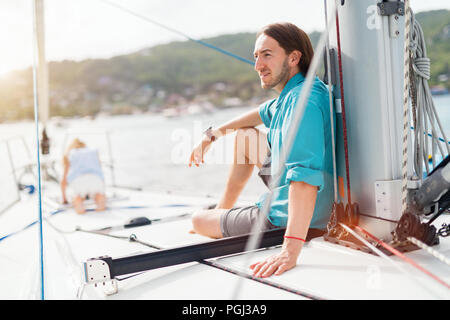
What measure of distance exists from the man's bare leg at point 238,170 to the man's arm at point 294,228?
0.54 m

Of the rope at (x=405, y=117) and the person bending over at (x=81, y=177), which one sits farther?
the person bending over at (x=81, y=177)

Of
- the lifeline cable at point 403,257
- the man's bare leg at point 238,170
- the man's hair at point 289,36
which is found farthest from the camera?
the man's bare leg at point 238,170

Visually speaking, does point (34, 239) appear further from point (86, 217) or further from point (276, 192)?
point (276, 192)

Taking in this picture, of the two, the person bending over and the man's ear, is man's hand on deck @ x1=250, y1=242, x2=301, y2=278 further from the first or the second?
the person bending over

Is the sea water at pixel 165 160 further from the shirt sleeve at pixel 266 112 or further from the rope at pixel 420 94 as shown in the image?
the shirt sleeve at pixel 266 112

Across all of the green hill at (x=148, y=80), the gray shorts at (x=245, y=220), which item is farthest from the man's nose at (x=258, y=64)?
the green hill at (x=148, y=80)

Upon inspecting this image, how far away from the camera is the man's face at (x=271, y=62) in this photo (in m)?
1.52

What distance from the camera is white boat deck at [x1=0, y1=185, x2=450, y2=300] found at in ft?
3.70

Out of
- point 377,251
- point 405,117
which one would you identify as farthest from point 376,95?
point 377,251

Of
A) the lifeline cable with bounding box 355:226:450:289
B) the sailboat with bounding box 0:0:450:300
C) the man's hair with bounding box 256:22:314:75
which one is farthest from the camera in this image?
the man's hair with bounding box 256:22:314:75

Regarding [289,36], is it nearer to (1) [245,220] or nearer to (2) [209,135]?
(2) [209,135]

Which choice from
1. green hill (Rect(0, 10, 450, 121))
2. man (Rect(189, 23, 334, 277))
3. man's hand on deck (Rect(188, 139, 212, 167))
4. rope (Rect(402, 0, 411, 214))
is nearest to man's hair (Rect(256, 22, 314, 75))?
man (Rect(189, 23, 334, 277))

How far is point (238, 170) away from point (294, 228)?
734 millimetres

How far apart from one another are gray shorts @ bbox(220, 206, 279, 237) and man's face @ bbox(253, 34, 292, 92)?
52cm
